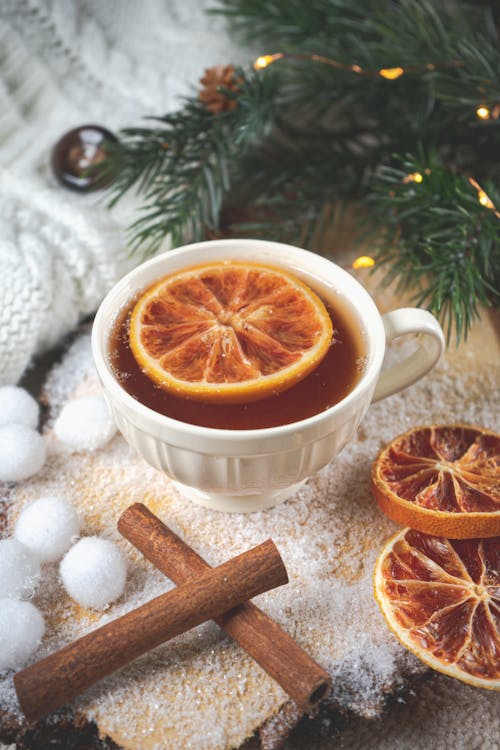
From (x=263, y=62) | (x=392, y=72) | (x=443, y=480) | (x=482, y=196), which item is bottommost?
(x=443, y=480)

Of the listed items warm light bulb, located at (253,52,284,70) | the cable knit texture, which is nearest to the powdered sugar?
the cable knit texture

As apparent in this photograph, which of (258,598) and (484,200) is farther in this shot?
(484,200)

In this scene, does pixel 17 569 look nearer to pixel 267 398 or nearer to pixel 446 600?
pixel 267 398

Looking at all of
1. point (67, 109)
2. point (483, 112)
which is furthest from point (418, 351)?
point (67, 109)

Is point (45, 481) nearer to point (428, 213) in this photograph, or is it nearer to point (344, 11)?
point (428, 213)

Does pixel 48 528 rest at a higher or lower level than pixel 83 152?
lower

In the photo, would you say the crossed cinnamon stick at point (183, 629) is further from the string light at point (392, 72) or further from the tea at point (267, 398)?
the string light at point (392, 72)
